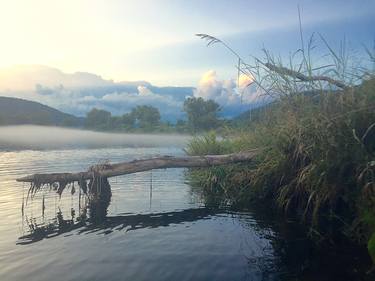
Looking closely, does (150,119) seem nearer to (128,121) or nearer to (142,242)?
(128,121)

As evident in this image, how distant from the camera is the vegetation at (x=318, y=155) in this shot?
9.30 meters

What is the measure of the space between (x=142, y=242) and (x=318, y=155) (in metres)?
4.91

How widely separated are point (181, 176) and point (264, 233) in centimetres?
1203

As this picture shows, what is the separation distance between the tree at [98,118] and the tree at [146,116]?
1562 centimetres

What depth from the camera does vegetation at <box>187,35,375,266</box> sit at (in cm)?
930

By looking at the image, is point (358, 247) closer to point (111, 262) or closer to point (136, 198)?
point (111, 262)

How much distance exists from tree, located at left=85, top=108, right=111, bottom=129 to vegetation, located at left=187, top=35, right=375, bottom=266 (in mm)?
116261

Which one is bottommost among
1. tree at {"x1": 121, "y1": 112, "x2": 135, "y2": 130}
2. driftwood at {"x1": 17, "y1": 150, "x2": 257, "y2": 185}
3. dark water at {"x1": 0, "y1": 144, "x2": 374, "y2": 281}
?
dark water at {"x1": 0, "y1": 144, "x2": 374, "y2": 281}

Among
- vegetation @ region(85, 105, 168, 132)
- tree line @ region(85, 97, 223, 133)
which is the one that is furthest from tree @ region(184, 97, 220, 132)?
vegetation @ region(85, 105, 168, 132)

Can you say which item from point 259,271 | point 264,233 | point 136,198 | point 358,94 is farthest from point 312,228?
point 136,198

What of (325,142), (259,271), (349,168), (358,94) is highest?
(358,94)

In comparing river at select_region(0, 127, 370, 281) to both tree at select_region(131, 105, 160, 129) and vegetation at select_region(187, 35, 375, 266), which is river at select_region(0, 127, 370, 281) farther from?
tree at select_region(131, 105, 160, 129)

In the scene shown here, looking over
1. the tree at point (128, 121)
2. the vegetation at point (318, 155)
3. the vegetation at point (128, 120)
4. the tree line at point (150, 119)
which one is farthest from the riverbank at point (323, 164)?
the tree at point (128, 121)

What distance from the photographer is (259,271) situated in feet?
25.3
